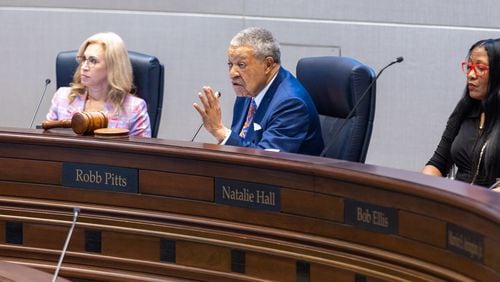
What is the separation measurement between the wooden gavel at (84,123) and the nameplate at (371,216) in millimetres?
995

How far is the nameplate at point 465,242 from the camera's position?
241 centimetres

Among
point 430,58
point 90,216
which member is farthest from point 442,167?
point 430,58

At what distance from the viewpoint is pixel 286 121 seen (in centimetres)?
372

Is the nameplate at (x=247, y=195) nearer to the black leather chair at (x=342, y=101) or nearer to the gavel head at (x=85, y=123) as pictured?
the gavel head at (x=85, y=123)

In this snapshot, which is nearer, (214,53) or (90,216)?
(90,216)

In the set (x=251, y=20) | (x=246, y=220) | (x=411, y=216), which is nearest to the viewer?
(x=411, y=216)

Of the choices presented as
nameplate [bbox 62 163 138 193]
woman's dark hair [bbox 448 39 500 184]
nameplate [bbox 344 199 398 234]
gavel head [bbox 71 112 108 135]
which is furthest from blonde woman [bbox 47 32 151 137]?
nameplate [bbox 344 199 398 234]

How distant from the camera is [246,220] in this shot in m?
3.11

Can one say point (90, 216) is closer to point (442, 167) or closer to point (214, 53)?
point (442, 167)

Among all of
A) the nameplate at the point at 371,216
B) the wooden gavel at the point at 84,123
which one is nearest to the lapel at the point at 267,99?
the wooden gavel at the point at 84,123

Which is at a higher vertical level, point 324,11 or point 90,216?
point 324,11

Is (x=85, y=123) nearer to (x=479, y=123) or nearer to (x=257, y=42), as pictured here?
(x=257, y=42)

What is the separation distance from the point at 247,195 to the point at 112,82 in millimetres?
1404

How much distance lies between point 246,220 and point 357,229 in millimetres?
399
